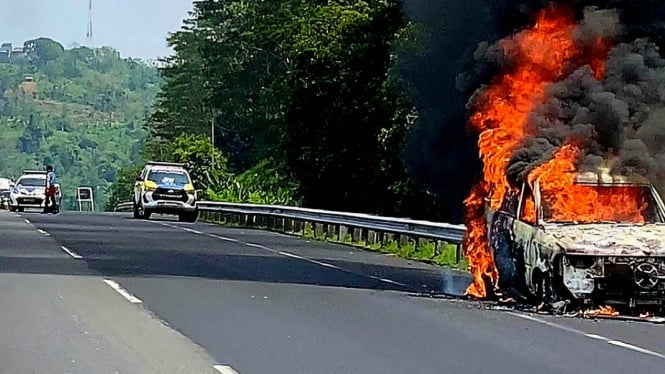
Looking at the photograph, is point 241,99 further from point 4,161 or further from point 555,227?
point 4,161

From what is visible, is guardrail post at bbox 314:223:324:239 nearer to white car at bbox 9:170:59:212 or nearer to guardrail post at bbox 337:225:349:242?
guardrail post at bbox 337:225:349:242

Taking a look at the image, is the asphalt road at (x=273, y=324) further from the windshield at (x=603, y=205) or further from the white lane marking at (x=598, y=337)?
the windshield at (x=603, y=205)

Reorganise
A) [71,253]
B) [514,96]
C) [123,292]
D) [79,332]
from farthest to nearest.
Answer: [71,253]
[514,96]
[123,292]
[79,332]

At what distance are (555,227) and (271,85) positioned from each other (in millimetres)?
54603

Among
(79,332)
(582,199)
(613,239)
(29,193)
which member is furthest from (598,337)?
(29,193)

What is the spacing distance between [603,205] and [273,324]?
5005 mm

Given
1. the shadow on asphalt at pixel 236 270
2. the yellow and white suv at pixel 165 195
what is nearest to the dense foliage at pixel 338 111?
the yellow and white suv at pixel 165 195

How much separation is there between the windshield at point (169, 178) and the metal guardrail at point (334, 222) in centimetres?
166

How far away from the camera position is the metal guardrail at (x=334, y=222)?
26.7m

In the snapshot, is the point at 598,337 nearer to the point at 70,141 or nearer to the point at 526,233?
the point at 526,233

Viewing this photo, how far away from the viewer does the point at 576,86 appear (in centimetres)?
1866

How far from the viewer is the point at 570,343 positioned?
13.6 meters

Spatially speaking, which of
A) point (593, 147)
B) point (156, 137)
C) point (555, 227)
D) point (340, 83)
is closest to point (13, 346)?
point (555, 227)

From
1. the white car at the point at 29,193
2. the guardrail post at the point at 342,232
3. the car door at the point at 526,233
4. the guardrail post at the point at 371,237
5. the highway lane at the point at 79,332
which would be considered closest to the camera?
the highway lane at the point at 79,332
